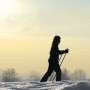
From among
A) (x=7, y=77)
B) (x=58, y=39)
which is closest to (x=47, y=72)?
(x=58, y=39)

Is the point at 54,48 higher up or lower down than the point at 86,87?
higher up

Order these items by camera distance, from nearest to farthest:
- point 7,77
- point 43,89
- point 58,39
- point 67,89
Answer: point 67,89, point 43,89, point 58,39, point 7,77

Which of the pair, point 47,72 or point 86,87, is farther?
point 47,72

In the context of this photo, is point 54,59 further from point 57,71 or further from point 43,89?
point 43,89

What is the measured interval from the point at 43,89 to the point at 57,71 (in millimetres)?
6115

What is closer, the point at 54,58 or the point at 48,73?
the point at 48,73

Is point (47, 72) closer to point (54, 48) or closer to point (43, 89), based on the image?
point (54, 48)

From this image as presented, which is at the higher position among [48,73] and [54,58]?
[54,58]

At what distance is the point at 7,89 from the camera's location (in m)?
8.01

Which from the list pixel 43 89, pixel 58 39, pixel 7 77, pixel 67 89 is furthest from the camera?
pixel 7 77

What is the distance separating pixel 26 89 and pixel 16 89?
0.23m

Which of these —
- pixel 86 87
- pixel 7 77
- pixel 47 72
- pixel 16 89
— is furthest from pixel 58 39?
pixel 7 77

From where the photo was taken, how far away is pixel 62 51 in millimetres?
14039

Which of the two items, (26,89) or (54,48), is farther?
(54,48)
